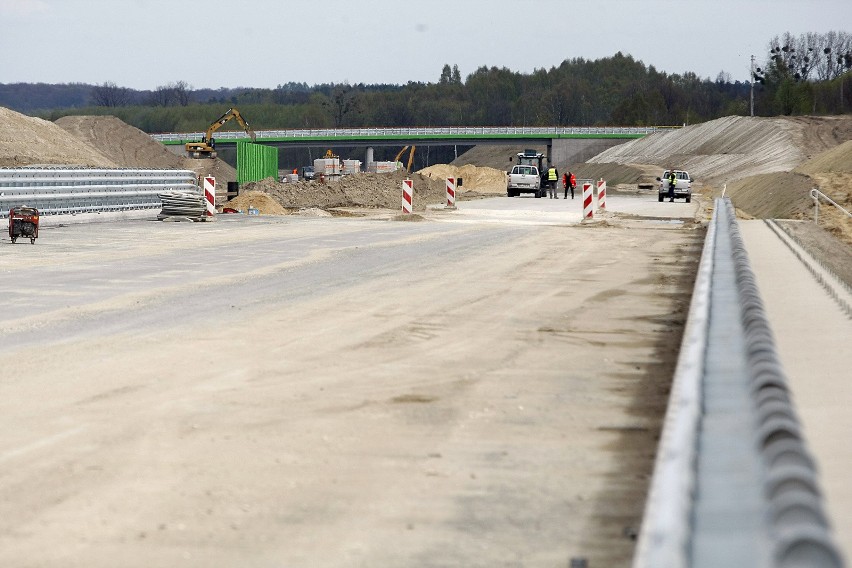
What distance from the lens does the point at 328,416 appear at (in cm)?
754

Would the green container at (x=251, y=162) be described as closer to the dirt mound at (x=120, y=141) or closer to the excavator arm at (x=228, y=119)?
the excavator arm at (x=228, y=119)

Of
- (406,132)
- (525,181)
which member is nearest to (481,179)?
(525,181)

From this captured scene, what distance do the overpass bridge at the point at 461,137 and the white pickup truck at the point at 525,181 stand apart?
7675 cm

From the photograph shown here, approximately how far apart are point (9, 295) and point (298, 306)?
139 inches

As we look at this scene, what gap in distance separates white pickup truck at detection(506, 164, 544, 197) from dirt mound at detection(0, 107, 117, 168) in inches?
830

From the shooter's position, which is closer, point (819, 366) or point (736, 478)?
point (736, 478)

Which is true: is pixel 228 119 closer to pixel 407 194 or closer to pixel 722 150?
pixel 722 150

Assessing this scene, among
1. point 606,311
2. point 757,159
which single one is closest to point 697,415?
point 606,311

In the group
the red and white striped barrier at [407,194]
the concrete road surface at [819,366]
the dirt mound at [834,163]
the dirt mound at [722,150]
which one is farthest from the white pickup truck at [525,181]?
the concrete road surface at [819,366]

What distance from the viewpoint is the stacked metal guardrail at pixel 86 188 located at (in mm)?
26875

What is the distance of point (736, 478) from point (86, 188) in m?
28.6

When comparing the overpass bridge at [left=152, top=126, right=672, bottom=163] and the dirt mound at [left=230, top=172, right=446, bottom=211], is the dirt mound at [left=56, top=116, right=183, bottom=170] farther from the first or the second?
the dirt mound at [left=230, top=172, right=446, bottom=211]

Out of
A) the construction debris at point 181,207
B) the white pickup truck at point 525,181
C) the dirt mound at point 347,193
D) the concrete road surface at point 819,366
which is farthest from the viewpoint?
the white pickup truck at point 525,181

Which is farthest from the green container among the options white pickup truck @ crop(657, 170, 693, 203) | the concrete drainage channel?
the concrete drainage channel
